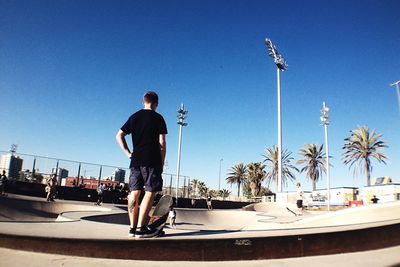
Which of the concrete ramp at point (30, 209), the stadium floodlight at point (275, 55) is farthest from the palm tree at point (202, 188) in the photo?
the concrete ramp at point (30, 209)

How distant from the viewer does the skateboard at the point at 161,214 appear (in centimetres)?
346

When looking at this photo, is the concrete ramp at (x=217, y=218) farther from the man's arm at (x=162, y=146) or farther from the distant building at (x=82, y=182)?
the man's arm at (x=162, y=146)

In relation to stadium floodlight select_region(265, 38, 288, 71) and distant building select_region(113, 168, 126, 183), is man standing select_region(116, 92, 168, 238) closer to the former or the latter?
distant building select_region(113, 168, 126, 183)

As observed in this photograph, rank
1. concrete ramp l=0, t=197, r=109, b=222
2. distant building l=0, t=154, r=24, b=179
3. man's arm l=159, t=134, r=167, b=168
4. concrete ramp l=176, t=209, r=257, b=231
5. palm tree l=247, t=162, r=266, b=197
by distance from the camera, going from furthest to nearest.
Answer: palm tree l=247, t=162, r=266, b=197 < distant building l=0, t=154, r=24, b=179 < concrete ramp l=176, t=209, r=257, b=231 < concrete ramp l=0, t=197, r=109, b=222 < man's arm l=159, t=134, r=167, b=168

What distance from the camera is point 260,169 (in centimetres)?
5519

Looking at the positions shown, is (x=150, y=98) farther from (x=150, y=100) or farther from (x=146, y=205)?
(x=146, y=205)

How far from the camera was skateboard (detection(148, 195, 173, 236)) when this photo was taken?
136 inches

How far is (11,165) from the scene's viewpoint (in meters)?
20.5

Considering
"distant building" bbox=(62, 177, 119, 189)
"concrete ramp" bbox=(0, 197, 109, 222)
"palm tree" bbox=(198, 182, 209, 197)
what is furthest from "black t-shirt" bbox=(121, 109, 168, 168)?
"palm tree" bbox=(198, 182, 209, 197)

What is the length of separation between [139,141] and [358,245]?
3.33 meters

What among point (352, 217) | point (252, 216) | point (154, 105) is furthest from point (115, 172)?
point (154, 105)

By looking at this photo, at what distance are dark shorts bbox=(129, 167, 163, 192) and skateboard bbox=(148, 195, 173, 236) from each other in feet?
1.48

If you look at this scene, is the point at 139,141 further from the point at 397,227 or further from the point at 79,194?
the point at 79,194

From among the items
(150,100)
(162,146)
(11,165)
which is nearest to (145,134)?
(162,146)
